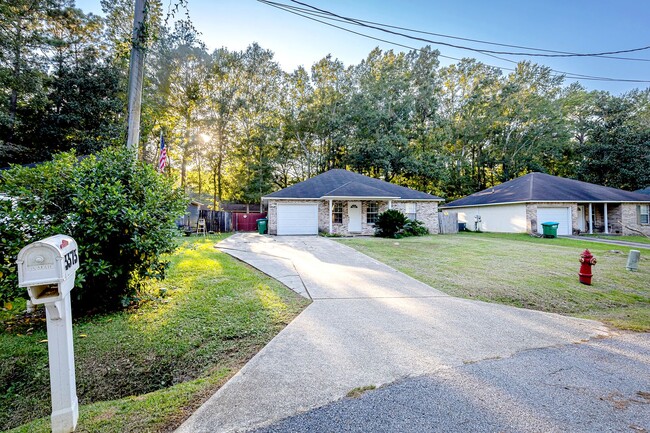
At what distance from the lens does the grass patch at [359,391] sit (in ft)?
7.04

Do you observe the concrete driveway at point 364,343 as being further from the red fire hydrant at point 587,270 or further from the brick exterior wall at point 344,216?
the brick exterior wall at point 344,216

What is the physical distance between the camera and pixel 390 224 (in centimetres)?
1541

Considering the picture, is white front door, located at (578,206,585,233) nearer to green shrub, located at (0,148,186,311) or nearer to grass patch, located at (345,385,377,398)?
grass patch, located at (345,385,377,398)

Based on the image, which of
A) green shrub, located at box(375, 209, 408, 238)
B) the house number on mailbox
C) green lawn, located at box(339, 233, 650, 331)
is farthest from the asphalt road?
A: green shrub, located at box(375, 209, 408, 238)

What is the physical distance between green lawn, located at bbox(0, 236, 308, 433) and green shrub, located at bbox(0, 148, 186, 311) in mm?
505

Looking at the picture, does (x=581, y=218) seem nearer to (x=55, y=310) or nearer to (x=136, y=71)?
(x=136, y=71)

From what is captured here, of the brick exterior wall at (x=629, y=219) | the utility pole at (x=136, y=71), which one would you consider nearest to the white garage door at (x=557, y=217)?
the brick exterior wall at (x=629, y=219)

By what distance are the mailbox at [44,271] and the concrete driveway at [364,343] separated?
3.99 feet

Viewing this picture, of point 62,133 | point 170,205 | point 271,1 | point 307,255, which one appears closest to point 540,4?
point 271,1

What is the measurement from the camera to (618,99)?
26578 mm

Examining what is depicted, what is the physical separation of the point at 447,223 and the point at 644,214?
1281cm

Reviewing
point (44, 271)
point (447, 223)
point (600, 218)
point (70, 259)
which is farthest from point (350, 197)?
point (600, 218)

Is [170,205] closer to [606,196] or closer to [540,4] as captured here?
[540,4]

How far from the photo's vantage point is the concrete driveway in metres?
2.06
